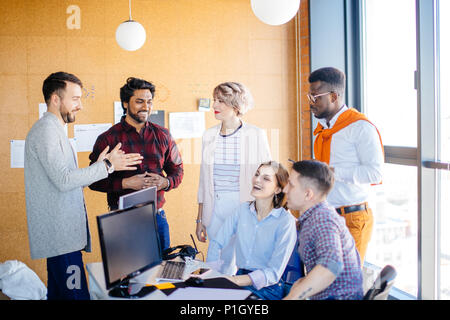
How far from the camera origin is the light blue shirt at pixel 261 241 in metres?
2.20

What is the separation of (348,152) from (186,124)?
7.20ft

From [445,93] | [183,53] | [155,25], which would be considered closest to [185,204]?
[183,53]

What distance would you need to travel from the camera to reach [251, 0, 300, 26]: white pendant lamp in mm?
2627

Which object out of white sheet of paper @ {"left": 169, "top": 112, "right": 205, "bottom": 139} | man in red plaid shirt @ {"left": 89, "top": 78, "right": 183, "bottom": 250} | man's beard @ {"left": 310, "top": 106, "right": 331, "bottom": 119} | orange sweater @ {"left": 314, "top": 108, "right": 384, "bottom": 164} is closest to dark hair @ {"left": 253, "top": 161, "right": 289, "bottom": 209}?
orange sweater @ {"left": 314, "top": 108, "right": 384, "bottom": 164}

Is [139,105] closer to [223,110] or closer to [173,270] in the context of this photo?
[223,110]

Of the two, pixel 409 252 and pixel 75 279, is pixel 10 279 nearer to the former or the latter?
pixel 75 279

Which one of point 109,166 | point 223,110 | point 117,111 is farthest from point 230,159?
point 117,111

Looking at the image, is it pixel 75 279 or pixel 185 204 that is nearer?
pixel 75 279

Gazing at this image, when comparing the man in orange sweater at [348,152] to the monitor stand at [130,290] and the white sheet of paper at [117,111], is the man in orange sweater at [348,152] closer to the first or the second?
the monitor stand at [130,290]

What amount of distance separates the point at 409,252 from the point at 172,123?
102 inches

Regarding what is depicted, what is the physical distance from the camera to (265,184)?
2.43 m

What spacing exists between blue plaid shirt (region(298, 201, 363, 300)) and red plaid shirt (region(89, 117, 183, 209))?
144cm

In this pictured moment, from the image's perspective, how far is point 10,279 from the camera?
3.47 m

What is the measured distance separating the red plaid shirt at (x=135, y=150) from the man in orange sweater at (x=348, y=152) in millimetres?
1156
